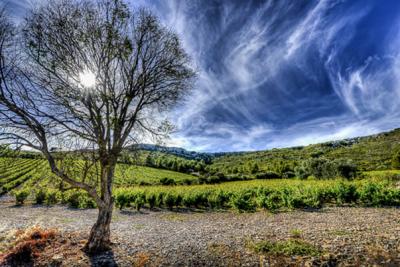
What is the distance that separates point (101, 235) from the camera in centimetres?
747

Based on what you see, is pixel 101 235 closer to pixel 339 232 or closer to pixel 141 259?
pixel 141 259

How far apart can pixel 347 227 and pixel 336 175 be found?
132ft

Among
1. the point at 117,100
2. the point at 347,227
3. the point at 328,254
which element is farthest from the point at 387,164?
the point at 117,100

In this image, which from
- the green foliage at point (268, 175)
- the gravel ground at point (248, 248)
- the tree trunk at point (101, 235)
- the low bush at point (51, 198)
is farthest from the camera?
the green foliage at point (268, 175)

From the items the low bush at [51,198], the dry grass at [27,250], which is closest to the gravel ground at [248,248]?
the dry grass at [27,250]

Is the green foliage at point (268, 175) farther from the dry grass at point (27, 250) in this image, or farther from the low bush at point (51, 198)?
the dry grass at point (27, 250)

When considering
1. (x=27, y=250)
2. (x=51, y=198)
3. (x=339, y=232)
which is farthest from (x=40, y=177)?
(x=339, y=232)

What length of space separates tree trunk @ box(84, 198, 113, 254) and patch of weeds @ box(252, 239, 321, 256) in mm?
5660

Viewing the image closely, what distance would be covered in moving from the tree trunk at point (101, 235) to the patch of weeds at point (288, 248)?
5.66 m

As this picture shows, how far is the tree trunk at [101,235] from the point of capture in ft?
24.2

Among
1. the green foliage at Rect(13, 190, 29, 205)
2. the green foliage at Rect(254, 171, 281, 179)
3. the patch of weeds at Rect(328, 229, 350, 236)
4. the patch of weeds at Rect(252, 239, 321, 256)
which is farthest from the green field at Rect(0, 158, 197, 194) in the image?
the green foliage at Rect(254, 171, 281, 179)

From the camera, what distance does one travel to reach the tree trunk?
290 inches

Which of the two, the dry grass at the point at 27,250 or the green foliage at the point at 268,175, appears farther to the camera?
the green foliage at the point at 268,175

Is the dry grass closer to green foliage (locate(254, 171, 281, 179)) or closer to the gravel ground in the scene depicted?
the gravel ground
